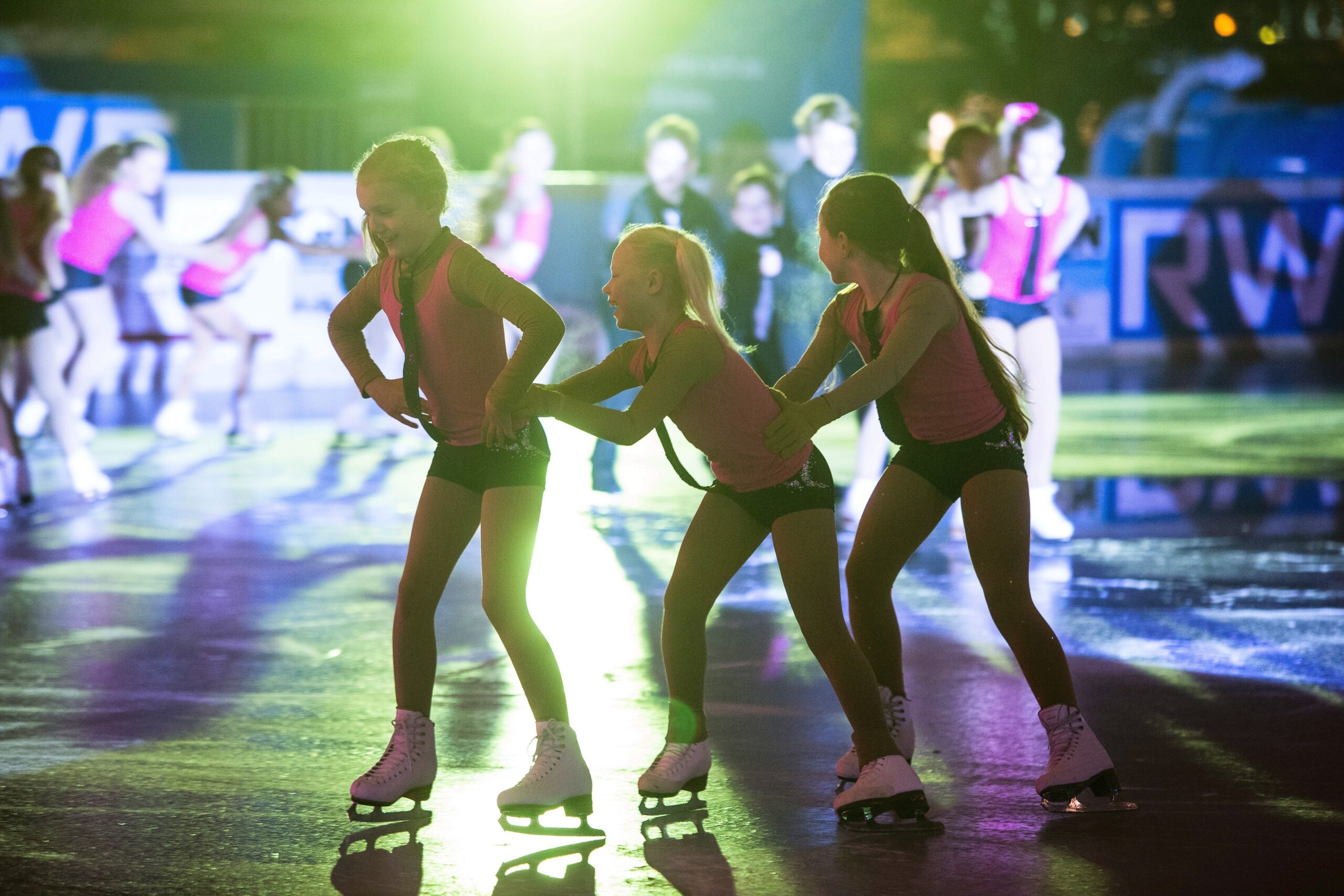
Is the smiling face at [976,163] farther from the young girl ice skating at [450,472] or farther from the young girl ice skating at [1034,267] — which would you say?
the young girl ice skating at [450,472]

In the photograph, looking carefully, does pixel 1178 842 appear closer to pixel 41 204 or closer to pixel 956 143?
pixel 956 143

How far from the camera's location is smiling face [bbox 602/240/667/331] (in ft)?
14.0

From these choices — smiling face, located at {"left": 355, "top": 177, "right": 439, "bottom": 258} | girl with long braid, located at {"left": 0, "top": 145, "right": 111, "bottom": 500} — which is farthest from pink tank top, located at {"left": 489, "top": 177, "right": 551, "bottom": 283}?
smiling face, located at {"left": 355, "top": 177, "right": 439, "bottom": 258}

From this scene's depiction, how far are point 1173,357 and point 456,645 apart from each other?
16.2 meters

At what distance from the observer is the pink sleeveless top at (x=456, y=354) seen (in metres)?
4.23

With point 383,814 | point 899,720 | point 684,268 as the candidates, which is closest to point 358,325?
point 684,268

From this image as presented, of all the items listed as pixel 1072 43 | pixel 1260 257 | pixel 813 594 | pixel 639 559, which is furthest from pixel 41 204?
pixel 1072 43

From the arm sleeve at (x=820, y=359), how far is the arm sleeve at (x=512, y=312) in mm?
687

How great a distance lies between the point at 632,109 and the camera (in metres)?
28.4

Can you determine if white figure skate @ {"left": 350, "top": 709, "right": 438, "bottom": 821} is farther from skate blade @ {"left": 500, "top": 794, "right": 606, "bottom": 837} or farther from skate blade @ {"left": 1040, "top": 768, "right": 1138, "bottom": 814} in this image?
skate blade @ {"left": 1040, "top": 768, "right": 1138, "bottom": 814}

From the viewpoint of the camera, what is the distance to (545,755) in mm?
4195

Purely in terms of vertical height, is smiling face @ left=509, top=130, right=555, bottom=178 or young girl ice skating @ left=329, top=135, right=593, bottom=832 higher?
smiling face @ left=509, top=130, right=555, bottom=178

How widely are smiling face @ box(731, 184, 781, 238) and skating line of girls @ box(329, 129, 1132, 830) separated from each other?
5782 millimetres

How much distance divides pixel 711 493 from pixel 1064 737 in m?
1.13
